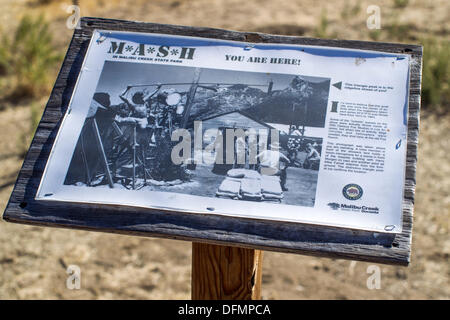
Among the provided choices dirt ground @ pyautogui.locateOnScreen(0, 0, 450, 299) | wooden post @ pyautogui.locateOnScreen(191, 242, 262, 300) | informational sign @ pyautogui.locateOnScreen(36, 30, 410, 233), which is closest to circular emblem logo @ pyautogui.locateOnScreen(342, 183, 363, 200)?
informational sign @ pyautogui.locateOnScreen(36, 30, 410, 233)

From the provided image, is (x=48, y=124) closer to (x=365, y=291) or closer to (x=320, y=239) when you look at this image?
(x=320, y=239)

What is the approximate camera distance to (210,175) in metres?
1.45

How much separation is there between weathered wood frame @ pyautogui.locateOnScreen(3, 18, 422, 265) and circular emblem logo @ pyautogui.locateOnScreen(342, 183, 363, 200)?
0.29ft

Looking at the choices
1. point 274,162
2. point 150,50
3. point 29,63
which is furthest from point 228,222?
point 29,63

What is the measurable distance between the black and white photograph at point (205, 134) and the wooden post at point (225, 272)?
315 millimetres

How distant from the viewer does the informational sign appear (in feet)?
4.59

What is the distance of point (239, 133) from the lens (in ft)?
4.93

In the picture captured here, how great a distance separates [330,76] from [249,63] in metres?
0.23

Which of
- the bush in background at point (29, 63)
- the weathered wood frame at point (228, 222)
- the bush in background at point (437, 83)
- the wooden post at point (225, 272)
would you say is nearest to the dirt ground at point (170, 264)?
the bush in background at point (437, 83)

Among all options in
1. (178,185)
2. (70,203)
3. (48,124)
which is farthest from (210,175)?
(48,124)

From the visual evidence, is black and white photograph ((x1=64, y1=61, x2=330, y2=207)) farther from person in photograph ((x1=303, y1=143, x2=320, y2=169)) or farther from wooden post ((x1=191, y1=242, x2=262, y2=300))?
wooden post ((x1=191, y1=242, x2=262, y2=300))

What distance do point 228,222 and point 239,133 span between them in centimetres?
25

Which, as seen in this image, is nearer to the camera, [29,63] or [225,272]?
[225,272]

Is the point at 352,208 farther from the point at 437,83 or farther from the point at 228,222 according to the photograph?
the point at 437,83
